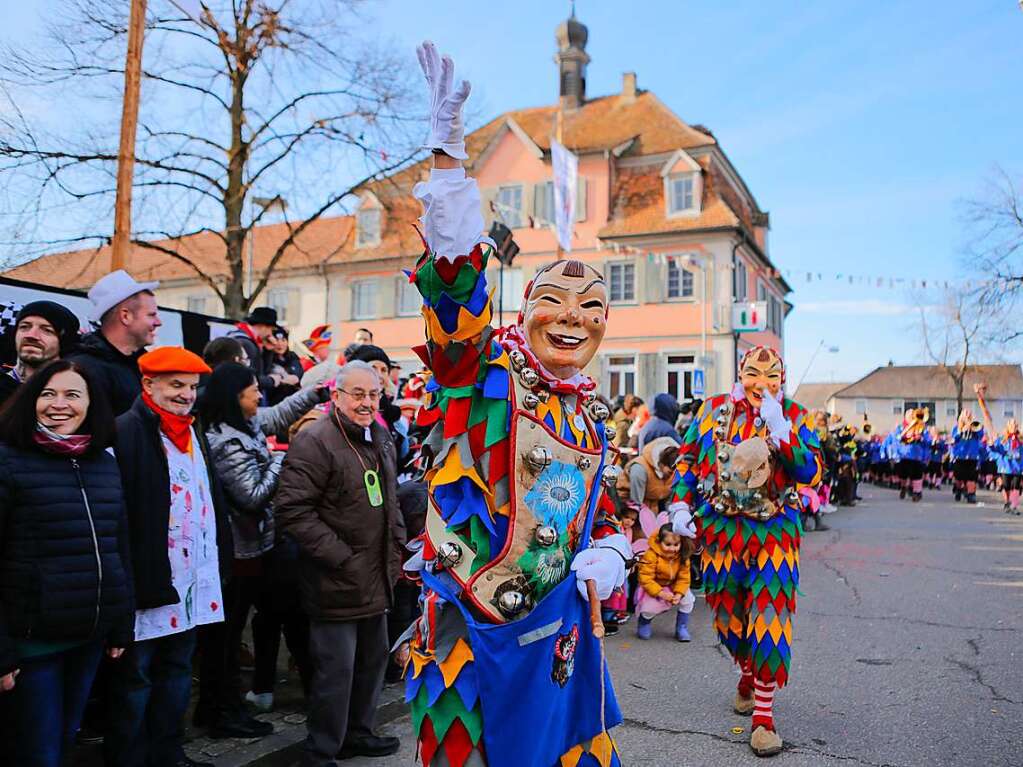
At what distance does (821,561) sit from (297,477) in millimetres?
8522

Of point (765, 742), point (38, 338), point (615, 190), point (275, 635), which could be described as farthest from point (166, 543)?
point (615, 190)

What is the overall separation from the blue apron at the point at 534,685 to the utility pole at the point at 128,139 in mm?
4535

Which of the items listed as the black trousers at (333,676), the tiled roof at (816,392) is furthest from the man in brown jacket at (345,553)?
the tiled roof at (816,392)

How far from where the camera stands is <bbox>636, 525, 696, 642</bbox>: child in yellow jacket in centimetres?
683

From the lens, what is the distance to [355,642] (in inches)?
156

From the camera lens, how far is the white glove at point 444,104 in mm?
2184

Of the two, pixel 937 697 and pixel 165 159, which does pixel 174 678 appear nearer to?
pixel 937 697

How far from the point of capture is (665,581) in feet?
22.8

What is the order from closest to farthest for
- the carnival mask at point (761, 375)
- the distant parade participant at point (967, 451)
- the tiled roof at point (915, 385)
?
1. the carnival mask at point (761, 375)
2. the distant parade participant at point (967, 451)
3. the tiled roof at point (915, 385)

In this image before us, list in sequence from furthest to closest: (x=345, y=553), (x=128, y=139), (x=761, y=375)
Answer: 1. (x=128, y=139)
2. (x=761, y=375)
3. (x=345, y=553)

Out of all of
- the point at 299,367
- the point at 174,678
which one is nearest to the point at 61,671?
the point at 174,678

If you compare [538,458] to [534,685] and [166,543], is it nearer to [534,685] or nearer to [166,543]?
[534,685]

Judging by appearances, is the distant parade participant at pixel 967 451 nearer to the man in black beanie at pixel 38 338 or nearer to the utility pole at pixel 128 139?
the utility pole at pixel 128 139

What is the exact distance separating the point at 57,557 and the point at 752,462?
3266mm
